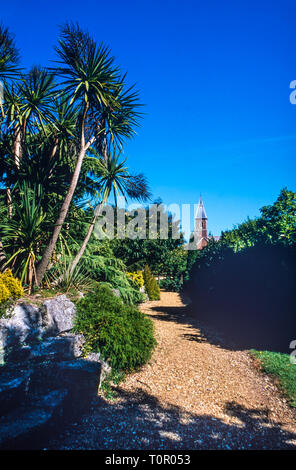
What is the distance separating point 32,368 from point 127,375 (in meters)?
2.05

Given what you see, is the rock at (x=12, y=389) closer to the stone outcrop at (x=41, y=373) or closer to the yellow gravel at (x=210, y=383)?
the stone outcrop at (x=41, y=373)

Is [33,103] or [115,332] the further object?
[33,103]

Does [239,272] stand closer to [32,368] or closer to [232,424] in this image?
[232,424]

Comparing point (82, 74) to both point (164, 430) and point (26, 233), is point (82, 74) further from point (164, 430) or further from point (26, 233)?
point (164, 430)

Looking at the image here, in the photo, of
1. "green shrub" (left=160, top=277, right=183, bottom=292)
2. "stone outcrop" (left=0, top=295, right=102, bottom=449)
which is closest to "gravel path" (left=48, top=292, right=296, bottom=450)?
"stone outcrop" (left=0, top=295, right=102, bottom=449)

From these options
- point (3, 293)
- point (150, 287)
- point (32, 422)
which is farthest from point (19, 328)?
point (150, 287)

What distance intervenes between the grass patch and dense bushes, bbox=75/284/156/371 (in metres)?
2.59

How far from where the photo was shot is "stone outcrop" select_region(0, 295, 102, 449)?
2621mm

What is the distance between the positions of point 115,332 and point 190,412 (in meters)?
1.81

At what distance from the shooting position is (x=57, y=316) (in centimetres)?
486

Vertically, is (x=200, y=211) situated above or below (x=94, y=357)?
above

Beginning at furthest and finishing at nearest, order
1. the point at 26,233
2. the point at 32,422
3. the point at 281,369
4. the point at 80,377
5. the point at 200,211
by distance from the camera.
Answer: the point at 200,211 < the point at 26,233 < the point at 281,369 < the point at 80,377 < the point at 32,422

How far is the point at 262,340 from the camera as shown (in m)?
7.15
